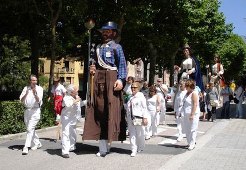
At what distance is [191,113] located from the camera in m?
10.8

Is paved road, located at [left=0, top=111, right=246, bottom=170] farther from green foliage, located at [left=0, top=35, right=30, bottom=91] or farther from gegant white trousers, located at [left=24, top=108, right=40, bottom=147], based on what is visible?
green foliage, located at [left=0, top=35, right=30, bottom=91]

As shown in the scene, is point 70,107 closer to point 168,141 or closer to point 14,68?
point 168,141

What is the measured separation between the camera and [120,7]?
24938 mm

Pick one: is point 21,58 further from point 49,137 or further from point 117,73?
point 117,73

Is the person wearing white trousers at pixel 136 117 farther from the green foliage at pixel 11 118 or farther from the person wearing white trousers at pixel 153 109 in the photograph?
the green foliage at pixel 11 118

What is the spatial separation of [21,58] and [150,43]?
37.4 feet

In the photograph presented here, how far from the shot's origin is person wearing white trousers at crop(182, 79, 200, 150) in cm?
1081

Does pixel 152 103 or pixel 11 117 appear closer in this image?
pixel 152 103

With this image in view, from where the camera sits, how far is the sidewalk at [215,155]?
8.68 metres

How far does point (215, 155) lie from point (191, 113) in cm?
128

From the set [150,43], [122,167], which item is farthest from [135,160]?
[150,43]

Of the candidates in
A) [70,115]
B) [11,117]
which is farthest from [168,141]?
[11,117]

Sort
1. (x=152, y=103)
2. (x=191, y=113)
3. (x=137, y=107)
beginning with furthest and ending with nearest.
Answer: (x=152, y=103), (x=191, y=113), (x=137, y=107)

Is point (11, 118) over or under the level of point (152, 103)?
under
